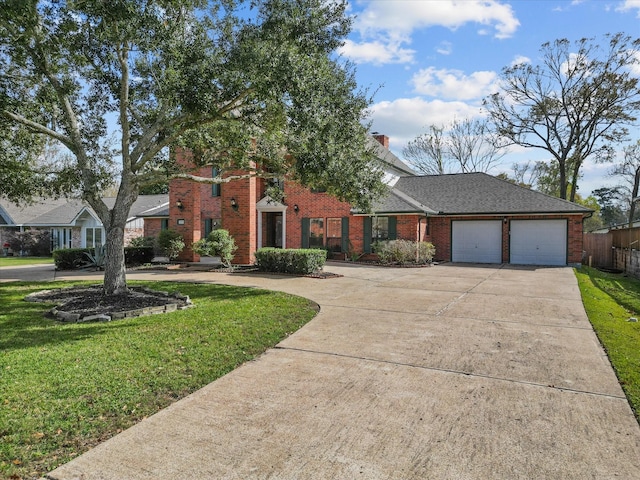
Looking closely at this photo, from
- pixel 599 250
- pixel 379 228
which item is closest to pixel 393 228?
pixel 379 228

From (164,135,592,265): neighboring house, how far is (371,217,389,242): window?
0.05 meters

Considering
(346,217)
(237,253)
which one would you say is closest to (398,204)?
(346,217)

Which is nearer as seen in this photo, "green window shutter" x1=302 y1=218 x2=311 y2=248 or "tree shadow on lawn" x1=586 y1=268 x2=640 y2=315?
"tree shadow on lawn" x1=586 y1=268 x2=640 y2=315

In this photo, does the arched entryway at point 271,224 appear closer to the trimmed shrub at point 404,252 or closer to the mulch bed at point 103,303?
the trimmed shrub at point 404,252

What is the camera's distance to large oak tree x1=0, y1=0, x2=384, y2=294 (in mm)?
7121

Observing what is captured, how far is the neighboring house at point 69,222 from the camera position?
2734 centimetres

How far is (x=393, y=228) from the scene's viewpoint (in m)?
18.5

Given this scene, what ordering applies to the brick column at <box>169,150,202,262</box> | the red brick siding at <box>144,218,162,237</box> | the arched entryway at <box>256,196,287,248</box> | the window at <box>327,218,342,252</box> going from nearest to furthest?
the brick column at <box>169,150,202,262</box>
the window at <box>327,218,342,252</box>
the arched entryway at <box>256,196,287,248</box>
the red brick siding at <box>144,218,162,237</box>

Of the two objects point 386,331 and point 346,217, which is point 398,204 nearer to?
point 346,217

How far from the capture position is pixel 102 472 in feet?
8.90

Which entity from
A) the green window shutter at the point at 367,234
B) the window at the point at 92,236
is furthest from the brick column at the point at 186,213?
the window at the point at 92,236

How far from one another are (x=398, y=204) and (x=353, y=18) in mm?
10561

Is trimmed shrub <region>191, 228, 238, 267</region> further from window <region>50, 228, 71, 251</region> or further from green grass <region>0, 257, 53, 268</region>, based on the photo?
window <region>50, 228, 71, 251</region>

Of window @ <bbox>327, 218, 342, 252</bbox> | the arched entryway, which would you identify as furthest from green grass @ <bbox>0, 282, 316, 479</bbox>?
the arched entryway
